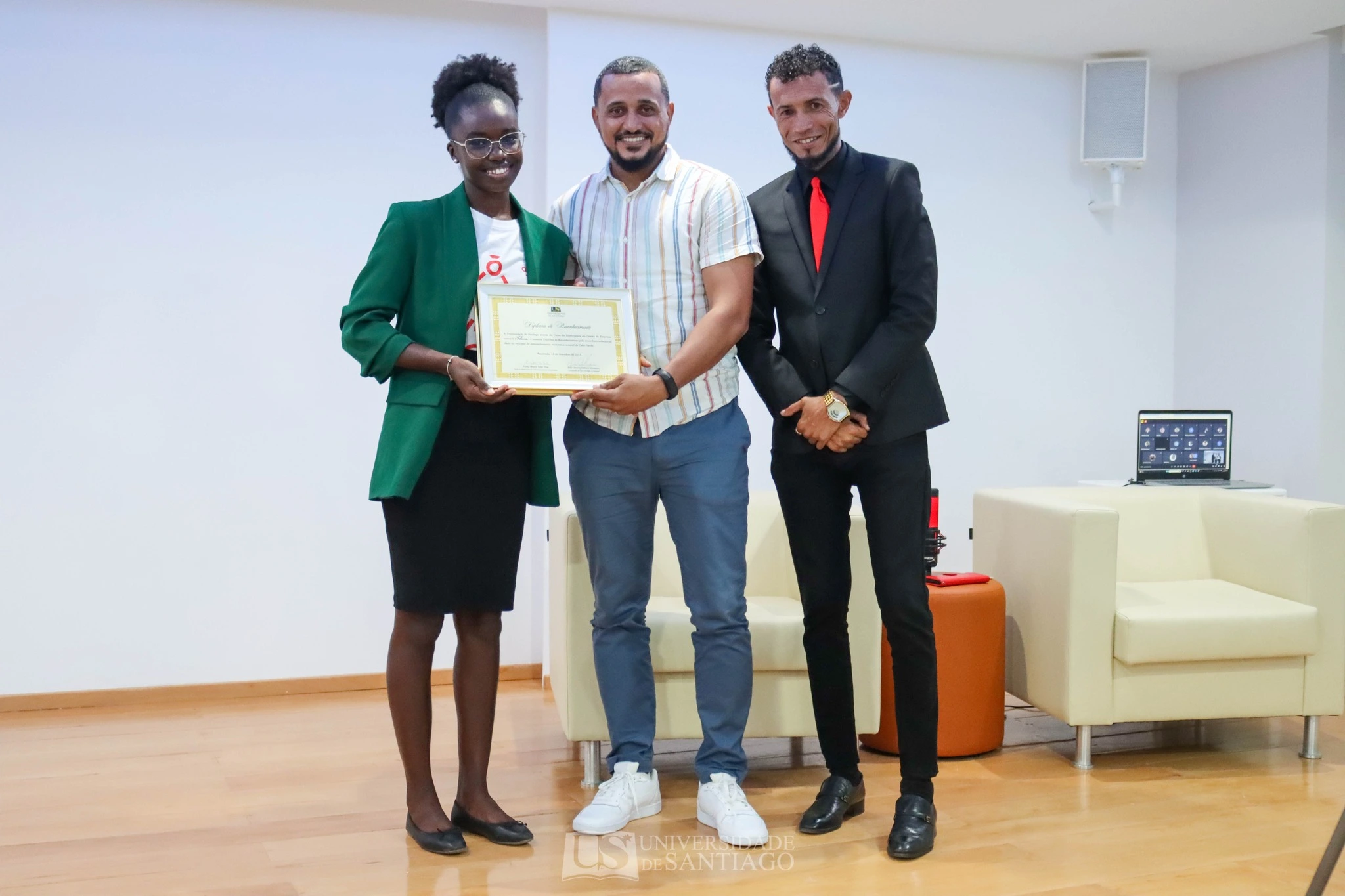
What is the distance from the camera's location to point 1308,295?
495 cm

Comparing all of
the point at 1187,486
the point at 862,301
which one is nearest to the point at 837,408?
the point at 862,301

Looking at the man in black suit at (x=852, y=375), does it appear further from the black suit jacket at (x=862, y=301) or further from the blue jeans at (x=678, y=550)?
the blue jeans at (x=678, y=550)

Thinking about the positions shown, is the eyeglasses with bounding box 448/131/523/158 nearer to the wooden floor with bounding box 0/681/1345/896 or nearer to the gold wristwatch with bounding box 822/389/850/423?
the gold wristwatch with bounding box 822/389/850/423

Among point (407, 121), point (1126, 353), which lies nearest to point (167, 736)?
point (407, 121)

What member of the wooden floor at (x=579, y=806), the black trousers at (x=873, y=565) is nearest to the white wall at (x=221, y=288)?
the wooden floor at (x=579, y=806)

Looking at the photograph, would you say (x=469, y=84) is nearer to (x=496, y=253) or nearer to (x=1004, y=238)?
(x=496, y=253)

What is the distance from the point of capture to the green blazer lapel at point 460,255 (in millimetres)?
2621

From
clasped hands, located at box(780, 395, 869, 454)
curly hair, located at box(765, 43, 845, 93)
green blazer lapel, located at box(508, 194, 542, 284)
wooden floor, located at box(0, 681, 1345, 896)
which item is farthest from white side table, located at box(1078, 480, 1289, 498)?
green blazer lapel, located at box(508, 194, 542, 284)

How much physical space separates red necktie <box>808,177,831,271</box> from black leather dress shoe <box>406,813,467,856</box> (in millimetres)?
1521

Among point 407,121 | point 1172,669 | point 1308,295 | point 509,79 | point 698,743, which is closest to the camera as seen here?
point 509,79

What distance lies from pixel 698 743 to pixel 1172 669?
1397 millimetres

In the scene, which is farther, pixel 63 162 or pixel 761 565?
pixel 63 162

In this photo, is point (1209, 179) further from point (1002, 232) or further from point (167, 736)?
point (167, 736)

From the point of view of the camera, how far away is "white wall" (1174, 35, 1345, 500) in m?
4.92
